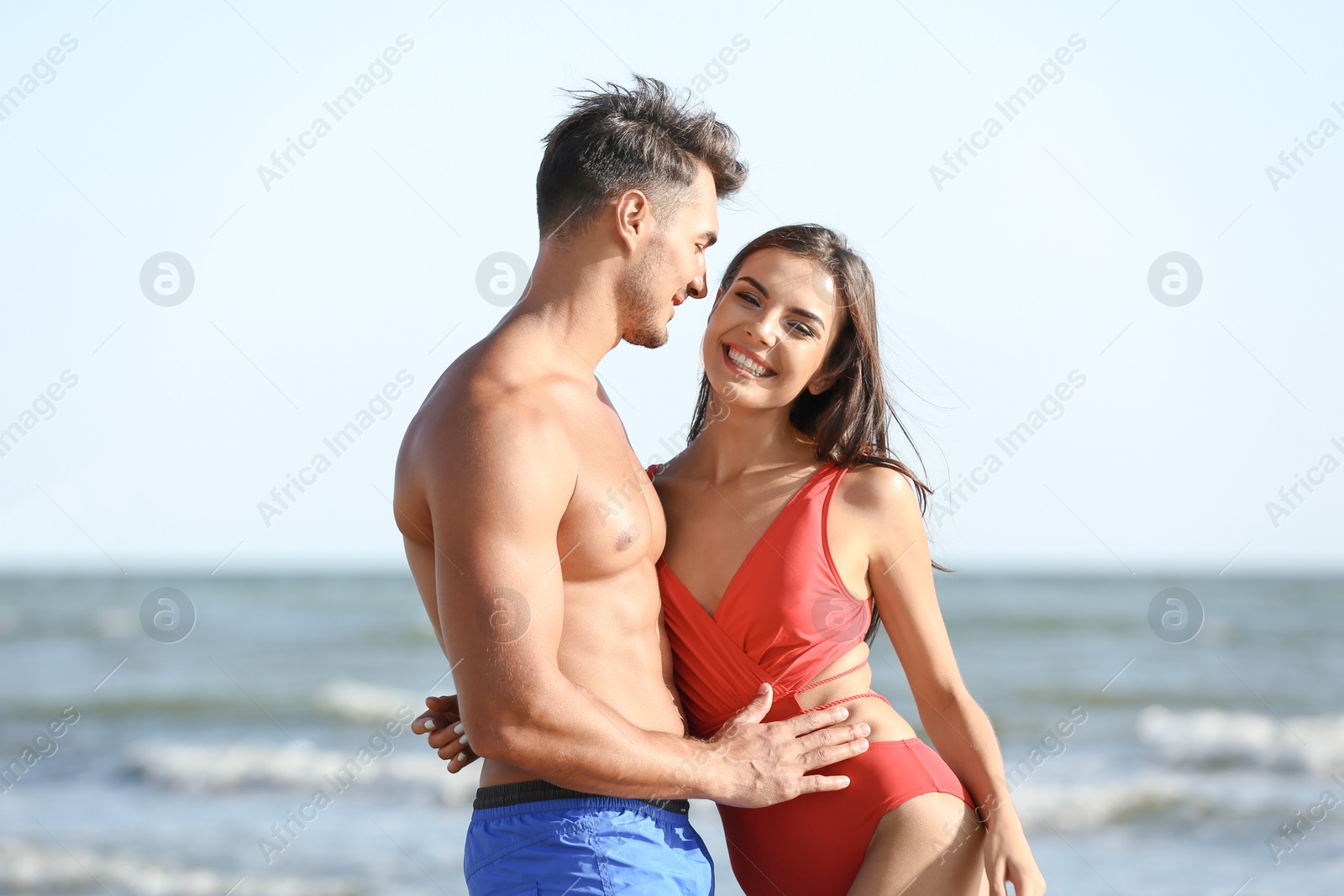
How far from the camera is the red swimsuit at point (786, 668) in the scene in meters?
2.91

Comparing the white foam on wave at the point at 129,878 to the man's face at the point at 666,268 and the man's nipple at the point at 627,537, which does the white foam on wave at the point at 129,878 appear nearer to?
the man's nipple at the point at 627,537

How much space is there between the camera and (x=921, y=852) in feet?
9.27

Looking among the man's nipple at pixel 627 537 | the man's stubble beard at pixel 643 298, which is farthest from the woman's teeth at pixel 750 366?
the man's nipple at pixel 627 537

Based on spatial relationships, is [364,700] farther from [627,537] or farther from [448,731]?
[627,537]

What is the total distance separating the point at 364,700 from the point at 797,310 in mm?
11805

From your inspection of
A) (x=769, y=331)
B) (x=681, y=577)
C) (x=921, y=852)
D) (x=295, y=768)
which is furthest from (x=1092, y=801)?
(x=769, y=331)

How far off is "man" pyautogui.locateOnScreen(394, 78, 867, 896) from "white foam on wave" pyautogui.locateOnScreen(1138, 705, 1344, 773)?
31.7 ft

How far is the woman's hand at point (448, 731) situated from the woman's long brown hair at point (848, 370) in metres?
1.15

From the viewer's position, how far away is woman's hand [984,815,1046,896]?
2.86m

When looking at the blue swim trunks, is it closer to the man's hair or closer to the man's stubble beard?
the man's stubble beard

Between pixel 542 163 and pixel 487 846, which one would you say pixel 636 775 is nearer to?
pixel 487 846

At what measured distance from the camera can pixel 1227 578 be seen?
31.2 m

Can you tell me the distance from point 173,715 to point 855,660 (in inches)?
474

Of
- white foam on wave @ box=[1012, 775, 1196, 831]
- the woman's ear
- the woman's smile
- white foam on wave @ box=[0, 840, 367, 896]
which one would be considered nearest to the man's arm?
the woman's smile
